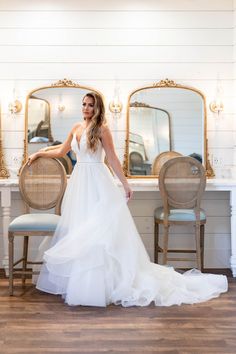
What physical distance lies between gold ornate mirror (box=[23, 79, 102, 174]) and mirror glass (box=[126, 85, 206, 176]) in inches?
19.3

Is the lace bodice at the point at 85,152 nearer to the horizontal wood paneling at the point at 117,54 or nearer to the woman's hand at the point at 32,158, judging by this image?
the woman's hand at the point at 32,158

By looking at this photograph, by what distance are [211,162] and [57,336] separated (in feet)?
8.13

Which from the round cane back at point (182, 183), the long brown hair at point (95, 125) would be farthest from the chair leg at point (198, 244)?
the long brown hair at point (95, 125)

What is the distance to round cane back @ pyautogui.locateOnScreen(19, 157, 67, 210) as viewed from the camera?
4.04 m

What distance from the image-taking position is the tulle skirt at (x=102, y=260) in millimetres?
3355

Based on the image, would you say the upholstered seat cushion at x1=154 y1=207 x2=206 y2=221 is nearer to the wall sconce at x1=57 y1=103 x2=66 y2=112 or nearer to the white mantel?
the white mantel

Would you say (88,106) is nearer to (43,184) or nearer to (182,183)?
(43,184)

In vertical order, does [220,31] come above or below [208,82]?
above

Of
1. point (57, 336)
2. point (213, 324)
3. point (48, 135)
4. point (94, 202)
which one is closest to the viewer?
point (57, 336)

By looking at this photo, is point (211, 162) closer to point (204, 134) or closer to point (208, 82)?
point (204, 134)

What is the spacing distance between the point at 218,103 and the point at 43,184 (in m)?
1.87

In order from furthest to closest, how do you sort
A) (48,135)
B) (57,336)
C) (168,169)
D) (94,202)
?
(48,135) < (168,169) < (94,202) < (57,336)

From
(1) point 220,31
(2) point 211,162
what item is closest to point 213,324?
(2) point 211,162

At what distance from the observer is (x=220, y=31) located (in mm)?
4578
